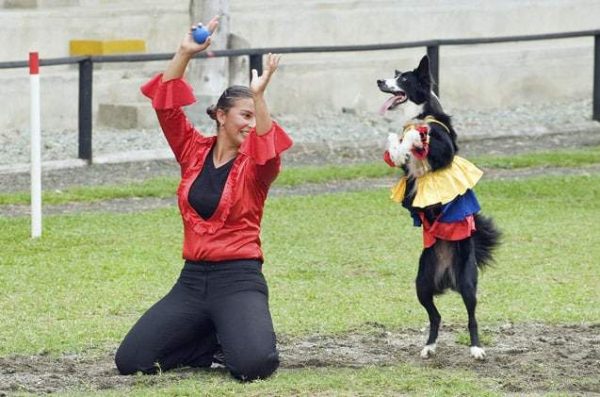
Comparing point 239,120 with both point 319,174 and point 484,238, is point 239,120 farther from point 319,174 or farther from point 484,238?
point 319,174

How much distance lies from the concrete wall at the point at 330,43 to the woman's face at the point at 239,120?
10.0 meters

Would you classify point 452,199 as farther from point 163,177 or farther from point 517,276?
point 163,177

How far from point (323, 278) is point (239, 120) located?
296 cm

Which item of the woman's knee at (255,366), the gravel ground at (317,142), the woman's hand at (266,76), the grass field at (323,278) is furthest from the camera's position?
the gravel ground at (317,142)

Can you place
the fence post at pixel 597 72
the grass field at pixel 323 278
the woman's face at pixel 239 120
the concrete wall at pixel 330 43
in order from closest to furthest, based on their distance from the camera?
1. the grass field at pixel 323 278
2. the woman's face at pixel 239 120
3. the concrete wall at pixel 330 43
4. the fence post at pixel 597 72

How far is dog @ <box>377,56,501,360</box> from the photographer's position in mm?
8000

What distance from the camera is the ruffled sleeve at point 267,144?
7781 mm

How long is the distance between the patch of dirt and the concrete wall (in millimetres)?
9791

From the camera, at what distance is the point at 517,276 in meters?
10.9

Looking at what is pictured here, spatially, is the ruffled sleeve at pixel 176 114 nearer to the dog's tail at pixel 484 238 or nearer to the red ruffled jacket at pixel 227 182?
the red ruffled jacket at pixel 227 182

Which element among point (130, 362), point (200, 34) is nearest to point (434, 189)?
point (200, 34)

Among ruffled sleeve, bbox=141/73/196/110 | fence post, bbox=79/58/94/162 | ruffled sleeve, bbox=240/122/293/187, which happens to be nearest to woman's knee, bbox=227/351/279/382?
ruffled sleeve, bbox=240/122/293/187

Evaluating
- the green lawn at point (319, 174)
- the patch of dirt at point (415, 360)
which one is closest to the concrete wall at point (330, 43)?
the green lawn at point (319, 174)

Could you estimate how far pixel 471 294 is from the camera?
8.14 m
